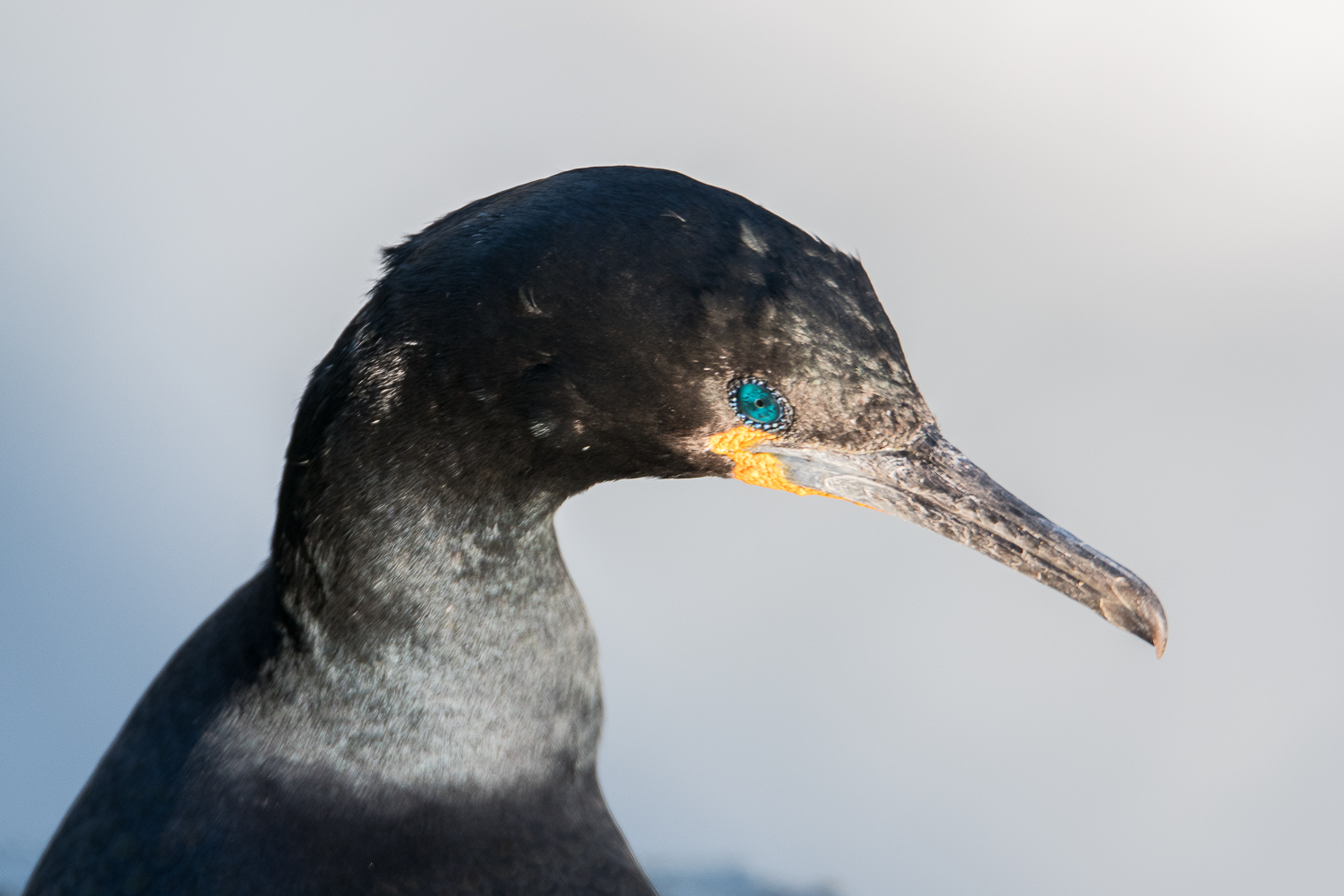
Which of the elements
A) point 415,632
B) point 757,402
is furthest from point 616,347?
point 415,632

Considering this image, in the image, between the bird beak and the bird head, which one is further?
the bird beak

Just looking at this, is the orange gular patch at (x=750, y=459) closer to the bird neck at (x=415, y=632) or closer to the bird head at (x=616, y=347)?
the bird head at (x=616, y=347)

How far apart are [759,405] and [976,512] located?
0.85 ft

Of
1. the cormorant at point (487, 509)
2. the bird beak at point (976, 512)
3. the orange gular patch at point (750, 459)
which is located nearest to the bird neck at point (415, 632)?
the cormorant at point (487, 509)

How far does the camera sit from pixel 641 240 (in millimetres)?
1040

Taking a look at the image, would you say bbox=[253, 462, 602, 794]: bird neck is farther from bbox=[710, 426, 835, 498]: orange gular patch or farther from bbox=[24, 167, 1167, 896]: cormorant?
bbox=[710, 426, 835, 498]: orange gular patch

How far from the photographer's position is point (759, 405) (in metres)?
1.08

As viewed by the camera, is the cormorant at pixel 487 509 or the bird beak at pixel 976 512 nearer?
the cormorant at pixel 487 509

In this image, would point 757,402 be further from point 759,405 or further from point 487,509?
point 487,509

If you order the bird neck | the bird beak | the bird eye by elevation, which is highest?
the bird eye

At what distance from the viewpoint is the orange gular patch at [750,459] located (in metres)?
1.10

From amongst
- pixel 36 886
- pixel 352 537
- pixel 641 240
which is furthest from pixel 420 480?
pixel 36 886

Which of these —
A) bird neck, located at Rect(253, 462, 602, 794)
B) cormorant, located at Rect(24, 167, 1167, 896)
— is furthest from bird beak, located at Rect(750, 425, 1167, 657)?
bird neck, located at Rect(253, 462, 602, 794)

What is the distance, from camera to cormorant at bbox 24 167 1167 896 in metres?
1.05
